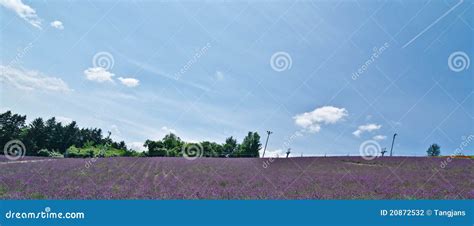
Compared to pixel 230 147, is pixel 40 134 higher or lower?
lower

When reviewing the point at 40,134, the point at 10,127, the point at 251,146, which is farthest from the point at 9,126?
the point at 251,146

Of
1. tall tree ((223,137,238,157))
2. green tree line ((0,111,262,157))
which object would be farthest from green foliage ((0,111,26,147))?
tall tree ((223,137,238,157))

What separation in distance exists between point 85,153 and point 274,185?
29.9 metres

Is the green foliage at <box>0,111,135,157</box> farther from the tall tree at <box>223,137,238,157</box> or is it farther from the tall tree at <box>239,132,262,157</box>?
the tall tree at <box>239,132,262,157</box>

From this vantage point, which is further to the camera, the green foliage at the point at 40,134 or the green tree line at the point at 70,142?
the green foliage at the point at 40,134

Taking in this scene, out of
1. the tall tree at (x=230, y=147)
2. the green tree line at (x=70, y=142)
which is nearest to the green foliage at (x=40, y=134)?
the green tree line at (x=70, y=142)

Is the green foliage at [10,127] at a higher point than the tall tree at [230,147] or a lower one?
lower

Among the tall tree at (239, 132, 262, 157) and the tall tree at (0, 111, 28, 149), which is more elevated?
the tall tree at (239, 132, 262, 157)

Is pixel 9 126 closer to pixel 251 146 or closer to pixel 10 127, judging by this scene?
pixel 10 127

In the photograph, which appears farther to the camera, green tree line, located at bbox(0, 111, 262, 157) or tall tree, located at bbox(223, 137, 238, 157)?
tall tree, located at bbox(223, 137, 238, 157)

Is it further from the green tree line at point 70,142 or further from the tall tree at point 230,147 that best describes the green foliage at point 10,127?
the tall tree at point 230,147

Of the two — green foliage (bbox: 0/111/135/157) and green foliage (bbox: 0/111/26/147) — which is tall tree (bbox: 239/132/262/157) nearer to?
green foliage (bbox: 0/111/135/157)

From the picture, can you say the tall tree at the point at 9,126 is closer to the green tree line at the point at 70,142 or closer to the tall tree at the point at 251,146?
the green tree line at the point at 70,142

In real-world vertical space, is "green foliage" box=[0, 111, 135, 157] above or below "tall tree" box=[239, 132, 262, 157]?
below
